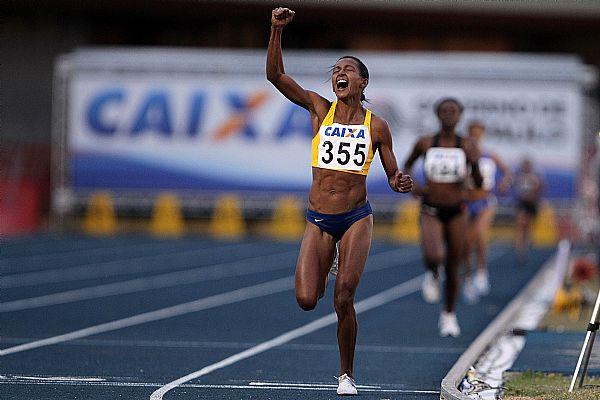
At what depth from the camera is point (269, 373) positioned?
11.8 metres

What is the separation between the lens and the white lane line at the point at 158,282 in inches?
745

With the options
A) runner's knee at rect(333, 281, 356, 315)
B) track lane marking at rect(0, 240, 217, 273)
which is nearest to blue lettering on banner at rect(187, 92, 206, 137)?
track lane marking at rect(0, 240, 217, 273)

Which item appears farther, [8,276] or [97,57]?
[97,57]

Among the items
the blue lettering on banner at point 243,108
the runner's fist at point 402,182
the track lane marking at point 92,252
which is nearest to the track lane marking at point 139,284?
the track lane marking at point 92,252

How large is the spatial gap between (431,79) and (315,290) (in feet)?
92.7

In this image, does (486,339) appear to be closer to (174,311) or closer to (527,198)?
(174,311)

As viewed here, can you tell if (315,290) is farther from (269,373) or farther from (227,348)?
(227,348)

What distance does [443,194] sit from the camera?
15.9m

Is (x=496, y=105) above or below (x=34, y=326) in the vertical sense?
above

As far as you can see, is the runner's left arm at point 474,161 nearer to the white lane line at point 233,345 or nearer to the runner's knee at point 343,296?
the white lane line at point 233,345

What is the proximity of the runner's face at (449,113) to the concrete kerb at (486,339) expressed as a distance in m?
2.22

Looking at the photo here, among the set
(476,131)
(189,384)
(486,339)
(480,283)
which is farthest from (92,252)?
(189,384)

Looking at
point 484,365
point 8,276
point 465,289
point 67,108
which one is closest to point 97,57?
point 67,108

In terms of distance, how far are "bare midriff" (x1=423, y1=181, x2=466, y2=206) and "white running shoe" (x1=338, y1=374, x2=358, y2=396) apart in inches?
226
